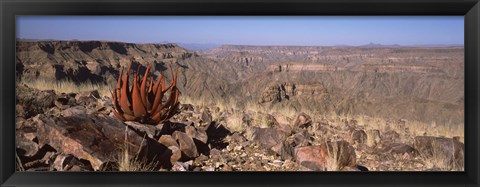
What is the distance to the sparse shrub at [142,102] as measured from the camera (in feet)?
10.9

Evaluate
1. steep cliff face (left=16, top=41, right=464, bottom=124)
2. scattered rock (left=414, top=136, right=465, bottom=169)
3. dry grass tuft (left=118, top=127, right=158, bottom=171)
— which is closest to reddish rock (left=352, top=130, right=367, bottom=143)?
scattered rock (left=414, top=136, right=465, bottom=169)

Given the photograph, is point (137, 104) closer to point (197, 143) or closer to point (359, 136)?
point (197, 143)

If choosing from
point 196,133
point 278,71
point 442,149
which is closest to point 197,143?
point 196,133

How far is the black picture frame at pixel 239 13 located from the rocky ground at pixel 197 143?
17 cm

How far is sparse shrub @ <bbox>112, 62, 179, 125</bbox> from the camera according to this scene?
334cm

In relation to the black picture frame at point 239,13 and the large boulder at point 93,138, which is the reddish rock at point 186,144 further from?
the black picture frame at point 239,13

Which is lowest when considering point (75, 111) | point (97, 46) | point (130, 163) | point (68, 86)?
point (130, 163)

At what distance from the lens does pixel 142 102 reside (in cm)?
342

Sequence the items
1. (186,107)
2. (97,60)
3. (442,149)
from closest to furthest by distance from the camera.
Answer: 1. (442,149)
2. (186,107)
3. (97,60)

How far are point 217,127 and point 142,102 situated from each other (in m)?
0.57

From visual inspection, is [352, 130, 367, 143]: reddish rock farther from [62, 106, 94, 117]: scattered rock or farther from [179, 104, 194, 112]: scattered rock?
[62, 106, 94, 117]: scattered rock
